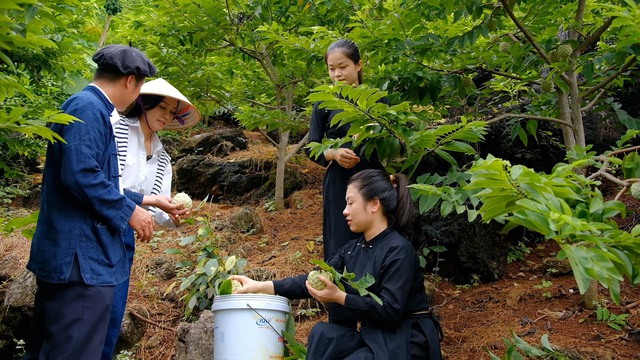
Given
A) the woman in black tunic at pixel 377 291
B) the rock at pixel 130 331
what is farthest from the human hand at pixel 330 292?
the rock at pixel 130 331

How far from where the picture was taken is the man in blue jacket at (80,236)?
94.1 inches

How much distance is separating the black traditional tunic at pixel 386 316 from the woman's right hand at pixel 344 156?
51 centimetres

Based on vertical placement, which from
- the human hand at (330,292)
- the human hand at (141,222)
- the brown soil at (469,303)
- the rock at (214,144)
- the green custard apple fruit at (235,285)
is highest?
the rock at (214,144)

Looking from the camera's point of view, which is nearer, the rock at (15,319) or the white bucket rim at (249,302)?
the white bucket rim at (249,302)

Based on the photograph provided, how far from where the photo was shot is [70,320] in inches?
93.7

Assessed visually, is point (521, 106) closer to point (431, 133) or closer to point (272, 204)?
point (431, 133)

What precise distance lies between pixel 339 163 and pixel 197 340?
1.39m

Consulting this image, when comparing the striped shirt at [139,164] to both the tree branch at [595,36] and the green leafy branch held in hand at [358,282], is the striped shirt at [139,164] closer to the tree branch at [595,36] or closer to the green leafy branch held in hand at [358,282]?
the green leafy branch held in hand at [358,282]

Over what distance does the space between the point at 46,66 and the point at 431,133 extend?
11.1 feet

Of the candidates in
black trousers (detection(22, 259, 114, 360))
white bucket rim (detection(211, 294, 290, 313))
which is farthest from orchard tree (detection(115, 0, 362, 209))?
black trousers (detection(22, 259, 114, 360))

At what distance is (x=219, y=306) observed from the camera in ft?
9.96

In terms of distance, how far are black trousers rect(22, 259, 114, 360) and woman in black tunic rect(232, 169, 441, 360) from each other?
0.81 meters

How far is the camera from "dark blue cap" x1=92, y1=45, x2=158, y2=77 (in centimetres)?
264

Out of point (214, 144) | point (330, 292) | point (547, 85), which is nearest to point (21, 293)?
point (330, 292)
